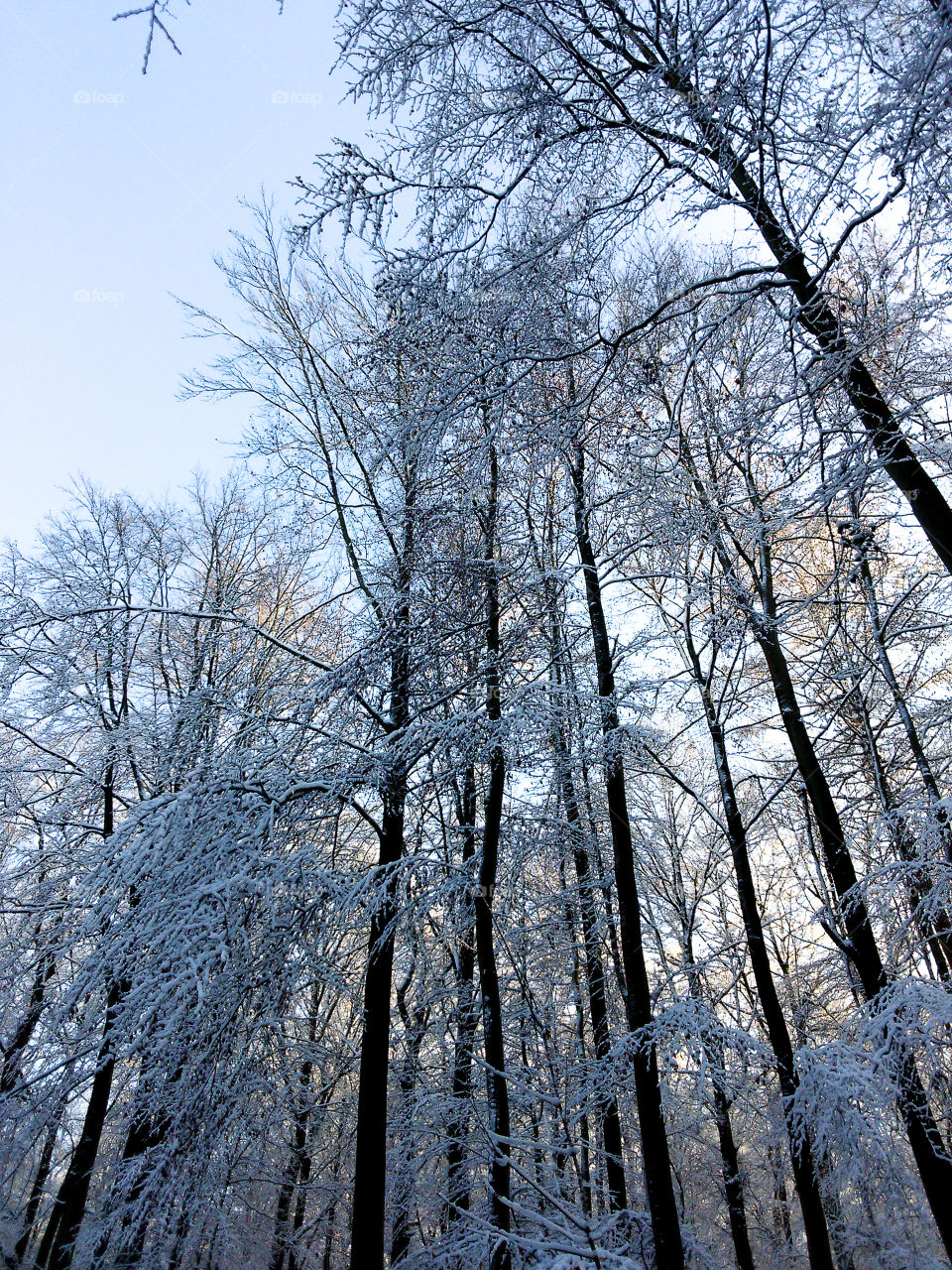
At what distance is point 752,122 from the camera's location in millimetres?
3344

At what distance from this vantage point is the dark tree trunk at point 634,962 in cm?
562

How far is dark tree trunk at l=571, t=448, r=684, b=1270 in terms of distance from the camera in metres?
5.62

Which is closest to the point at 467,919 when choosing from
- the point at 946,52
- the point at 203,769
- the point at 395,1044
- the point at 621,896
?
the point at 621,896

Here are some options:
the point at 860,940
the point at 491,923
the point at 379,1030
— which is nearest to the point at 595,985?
the point at 379,1030

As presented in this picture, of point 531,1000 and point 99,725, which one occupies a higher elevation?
point 99,725

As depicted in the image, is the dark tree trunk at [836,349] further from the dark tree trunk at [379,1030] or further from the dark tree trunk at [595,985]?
the dark tree trunk at [379,1030]

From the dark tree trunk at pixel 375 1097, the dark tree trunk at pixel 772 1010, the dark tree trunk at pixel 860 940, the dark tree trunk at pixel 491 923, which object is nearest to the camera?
the dark tree trunk at pixel 860 940

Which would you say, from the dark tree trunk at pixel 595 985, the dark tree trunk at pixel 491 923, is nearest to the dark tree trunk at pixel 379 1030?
the dark tree trunk at pixel 491 923

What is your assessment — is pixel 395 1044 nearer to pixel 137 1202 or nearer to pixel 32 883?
pixel 32 883

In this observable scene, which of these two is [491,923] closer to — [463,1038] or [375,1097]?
[375,1097]

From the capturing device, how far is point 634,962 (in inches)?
258

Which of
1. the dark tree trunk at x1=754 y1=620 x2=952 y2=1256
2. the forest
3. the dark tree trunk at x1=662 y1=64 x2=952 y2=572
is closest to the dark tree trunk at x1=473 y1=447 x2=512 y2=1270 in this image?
the forest

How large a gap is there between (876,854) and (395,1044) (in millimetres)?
6973

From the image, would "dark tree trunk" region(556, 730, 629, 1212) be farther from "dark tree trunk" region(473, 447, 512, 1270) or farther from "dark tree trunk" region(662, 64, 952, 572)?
"dark tree trunk" region(662, 64, 952, 572)
